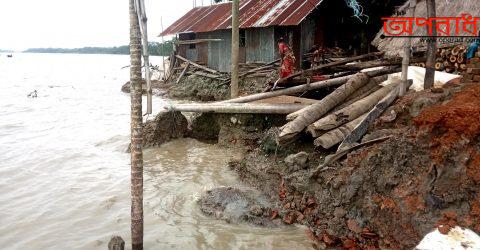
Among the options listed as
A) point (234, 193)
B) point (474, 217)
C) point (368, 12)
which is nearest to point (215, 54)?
point (368, 12)

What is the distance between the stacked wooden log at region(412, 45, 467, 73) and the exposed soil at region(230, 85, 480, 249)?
13.2ft

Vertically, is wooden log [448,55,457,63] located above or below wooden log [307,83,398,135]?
above

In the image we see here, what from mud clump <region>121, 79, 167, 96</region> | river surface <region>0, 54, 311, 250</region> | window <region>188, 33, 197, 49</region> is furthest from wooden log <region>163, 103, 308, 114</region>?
window <region>188, 33, 197, 49</region>

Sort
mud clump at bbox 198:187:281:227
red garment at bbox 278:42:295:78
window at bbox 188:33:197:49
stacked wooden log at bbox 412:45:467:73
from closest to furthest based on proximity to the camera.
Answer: mud clump at bbox 198:187:281:227 → stacked wooden log at bbox 412:45:467:73 → red garment at bbox 278:42:295:78 → window at bbox 188:33:197:49

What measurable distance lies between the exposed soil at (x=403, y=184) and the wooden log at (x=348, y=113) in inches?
29.7

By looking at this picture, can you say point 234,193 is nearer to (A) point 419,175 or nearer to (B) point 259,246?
(B) point 259,246

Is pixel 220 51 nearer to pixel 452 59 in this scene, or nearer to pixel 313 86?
pixel 313 86

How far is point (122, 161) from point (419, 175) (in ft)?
24.6

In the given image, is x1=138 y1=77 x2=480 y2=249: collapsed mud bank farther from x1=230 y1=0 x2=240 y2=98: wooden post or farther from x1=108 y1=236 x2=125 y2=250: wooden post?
x1=230 y1=0 x2=240 y2=98: wooden post

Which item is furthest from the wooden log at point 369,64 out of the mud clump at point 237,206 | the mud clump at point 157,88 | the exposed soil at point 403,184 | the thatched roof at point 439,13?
the mud clump at point 157,88

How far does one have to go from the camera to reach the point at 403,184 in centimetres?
489

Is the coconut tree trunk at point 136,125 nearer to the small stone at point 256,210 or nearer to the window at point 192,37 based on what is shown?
the small stone at point 256,210

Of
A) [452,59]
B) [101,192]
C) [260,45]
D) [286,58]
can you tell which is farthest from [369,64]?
[260,45]

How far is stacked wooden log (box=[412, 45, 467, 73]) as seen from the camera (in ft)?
30.8
